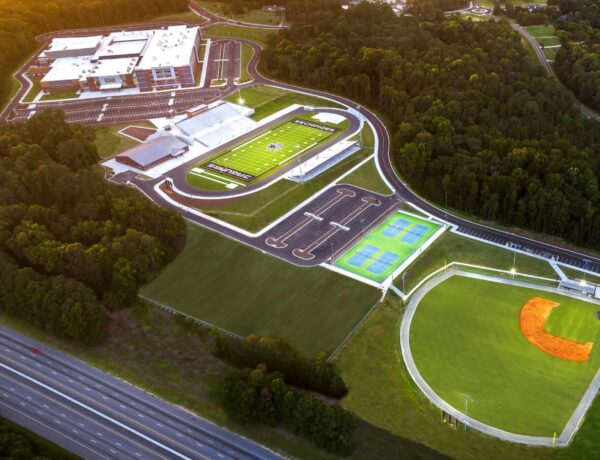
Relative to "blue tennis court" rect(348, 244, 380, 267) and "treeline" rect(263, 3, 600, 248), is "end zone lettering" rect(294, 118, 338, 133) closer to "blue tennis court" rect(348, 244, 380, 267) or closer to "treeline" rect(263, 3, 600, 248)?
"treeline" rect(263, 3, 600, 248)

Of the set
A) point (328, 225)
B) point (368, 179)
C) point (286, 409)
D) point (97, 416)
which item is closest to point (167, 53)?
point (368, 179)

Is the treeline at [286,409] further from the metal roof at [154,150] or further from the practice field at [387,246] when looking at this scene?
the metal roof at [154,150]

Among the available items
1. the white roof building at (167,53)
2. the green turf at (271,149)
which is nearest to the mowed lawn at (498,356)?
the green turf at (271,149)

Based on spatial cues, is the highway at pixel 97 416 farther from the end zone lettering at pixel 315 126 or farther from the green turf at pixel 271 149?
the end zone lettering at pixel 315 126

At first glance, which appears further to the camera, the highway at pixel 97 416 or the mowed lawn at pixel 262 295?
the mowed lawn at pixel 262 295

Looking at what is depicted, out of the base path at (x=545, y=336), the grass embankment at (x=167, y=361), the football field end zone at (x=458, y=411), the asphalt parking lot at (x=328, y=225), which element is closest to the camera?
the football field end zone at (x=458, y=411)

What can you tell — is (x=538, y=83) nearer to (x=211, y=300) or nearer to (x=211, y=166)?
(x=211, y=166)

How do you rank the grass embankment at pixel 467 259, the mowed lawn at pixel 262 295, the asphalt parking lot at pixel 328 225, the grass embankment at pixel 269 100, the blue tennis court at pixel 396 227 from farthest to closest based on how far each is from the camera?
1. the grass embankment at pixel 269 100
2. the blue tennis court at pixel 396 227
3. the asphalt parking lot at pixel 328 225
4. the grass embankment at pixel 467 259
5. the mowed lawn at pixel 262 295

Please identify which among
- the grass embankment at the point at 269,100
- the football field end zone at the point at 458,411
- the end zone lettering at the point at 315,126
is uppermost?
the grass embankment at the point at 269,100

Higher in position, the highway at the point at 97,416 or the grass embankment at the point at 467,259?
the grass embankment at the point at 467,259
